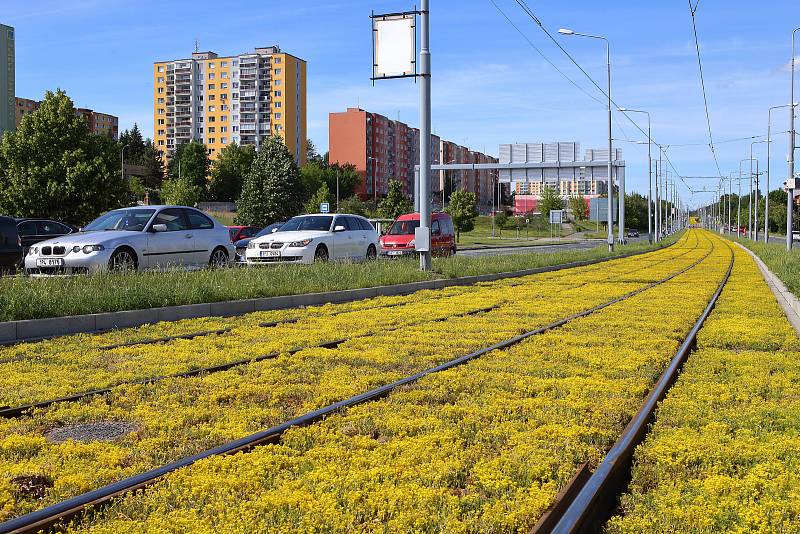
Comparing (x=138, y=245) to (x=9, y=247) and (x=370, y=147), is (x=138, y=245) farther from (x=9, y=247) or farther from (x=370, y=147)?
(x=370, y=147)

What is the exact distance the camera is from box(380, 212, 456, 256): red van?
28.5 m

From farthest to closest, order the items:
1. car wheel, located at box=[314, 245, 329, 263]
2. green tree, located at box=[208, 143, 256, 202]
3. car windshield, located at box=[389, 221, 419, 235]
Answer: green tree, located at box=[208, 143, 256, 202] → car windshield, located at box=[389, 221, 419, 235] → car wheel, located at box=[314, 245, 329, 263]

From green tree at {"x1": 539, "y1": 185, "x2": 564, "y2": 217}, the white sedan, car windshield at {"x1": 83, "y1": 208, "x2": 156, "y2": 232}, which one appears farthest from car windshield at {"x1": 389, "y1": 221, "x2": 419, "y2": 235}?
green tree at {"x1": 539, "y1": 185, "x2": 564, "y2": 217}

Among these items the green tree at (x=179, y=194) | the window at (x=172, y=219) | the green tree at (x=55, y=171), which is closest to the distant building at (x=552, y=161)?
the green tree at (x=55, y=171)

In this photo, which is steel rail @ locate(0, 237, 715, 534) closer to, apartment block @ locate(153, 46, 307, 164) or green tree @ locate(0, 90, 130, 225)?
green tree @ locate(0, 90, 130, 225)

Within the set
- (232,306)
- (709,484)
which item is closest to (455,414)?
(709,484)

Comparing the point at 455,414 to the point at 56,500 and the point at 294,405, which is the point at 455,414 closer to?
the point at 294,405

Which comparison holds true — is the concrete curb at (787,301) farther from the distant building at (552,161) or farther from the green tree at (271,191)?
the green tree at (271,191)

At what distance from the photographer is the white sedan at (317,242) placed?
18750mm

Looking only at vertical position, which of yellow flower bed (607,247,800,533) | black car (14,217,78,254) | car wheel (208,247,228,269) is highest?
black car (14,217,78,254)

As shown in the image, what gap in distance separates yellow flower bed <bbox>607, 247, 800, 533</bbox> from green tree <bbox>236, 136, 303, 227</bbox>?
68.7 meters

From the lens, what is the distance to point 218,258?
17.3 m

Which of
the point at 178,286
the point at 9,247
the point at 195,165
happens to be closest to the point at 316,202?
the point at 195,165

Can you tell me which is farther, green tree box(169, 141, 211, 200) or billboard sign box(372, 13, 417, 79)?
green tree box(169, 141, 211, 200)
